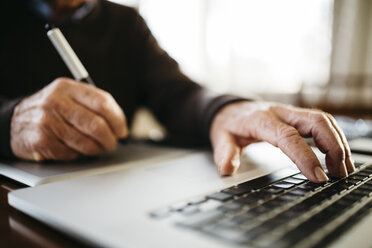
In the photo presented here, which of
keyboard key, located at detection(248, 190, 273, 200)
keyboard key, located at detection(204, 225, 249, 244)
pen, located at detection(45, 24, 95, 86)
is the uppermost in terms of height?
pen, located at detection(45, 24, 95, 86)

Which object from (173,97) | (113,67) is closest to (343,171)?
(173,97)

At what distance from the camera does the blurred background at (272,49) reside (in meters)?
2.61

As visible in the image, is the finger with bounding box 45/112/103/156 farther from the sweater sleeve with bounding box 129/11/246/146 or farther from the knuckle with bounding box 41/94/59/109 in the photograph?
the sweater sleeve with bounding box 129/11/246/146

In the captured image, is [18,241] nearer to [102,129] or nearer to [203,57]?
[102,129]

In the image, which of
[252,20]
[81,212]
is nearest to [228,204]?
[81,212]

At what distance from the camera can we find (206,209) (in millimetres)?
249

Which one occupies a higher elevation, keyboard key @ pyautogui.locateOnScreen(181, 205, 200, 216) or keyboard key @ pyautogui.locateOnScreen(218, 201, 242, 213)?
keyboard key @ pyautogui.locateOnScreen(181, 205, 200, 216)

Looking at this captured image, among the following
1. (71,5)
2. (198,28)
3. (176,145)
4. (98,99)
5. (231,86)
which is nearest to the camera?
(98,99)

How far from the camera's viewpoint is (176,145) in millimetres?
660

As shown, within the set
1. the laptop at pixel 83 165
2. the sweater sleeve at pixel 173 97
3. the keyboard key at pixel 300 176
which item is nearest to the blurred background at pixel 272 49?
the sweater sleeve at pixel 173 97

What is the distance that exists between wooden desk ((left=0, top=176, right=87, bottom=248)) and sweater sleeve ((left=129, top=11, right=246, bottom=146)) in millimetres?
406

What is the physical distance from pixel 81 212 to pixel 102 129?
222 mm

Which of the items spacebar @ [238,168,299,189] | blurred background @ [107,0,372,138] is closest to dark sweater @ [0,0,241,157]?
spacebar @ [238,168,299,189]

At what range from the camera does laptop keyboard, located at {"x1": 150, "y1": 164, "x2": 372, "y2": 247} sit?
0.66 feet
